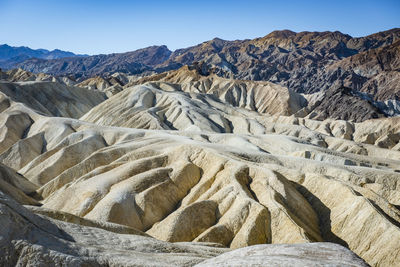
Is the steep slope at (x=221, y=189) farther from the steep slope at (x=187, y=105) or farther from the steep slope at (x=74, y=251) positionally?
the steep slope at (x=187, y=105)

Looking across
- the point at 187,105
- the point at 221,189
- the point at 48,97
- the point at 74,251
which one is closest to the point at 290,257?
the point at 74,251

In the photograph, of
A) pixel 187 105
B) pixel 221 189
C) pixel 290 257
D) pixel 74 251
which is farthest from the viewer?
pixel 187 105

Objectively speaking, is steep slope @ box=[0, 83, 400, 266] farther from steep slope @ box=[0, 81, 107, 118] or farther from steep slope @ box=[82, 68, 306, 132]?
steep slope @ box=[0, 81, 107, 118]

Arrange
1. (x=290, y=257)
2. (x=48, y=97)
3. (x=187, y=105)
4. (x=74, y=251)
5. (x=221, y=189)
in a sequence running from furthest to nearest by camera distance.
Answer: (x=48, y=97), (x=187, y=105), (x=221, y=189), (x=74, y=251), (x=290, y=257)

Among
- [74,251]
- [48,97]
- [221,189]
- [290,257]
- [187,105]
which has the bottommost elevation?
[221,189]

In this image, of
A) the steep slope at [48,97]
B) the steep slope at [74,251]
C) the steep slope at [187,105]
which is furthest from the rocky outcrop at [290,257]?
the steep slope at [48,97]

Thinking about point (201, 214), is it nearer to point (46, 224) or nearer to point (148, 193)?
point (148, 193)

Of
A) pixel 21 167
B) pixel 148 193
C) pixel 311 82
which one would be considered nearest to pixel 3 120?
pixel 21 167

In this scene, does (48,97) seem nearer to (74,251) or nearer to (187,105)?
(187,105)
